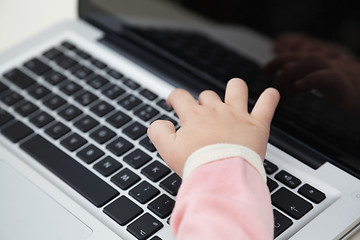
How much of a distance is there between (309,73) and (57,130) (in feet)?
0.85

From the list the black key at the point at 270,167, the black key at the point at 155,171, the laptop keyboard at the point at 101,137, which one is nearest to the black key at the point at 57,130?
the laptop keyboard at the point at 101,137

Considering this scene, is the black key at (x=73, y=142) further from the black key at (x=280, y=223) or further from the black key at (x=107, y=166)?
the black key at (x=280, y=223)

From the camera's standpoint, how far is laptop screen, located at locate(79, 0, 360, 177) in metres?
0.51

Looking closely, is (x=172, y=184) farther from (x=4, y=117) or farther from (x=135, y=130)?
(x=4, y=117)

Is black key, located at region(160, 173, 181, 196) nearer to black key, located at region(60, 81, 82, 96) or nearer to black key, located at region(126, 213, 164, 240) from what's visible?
black key, located at region(126, 213, 164, 240)

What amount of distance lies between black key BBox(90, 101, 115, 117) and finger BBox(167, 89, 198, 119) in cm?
9

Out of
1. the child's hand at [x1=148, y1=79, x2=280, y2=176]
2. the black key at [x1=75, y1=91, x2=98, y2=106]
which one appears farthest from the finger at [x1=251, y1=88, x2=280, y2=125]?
the black key at [x1=75, y1=91, x2=98, y2=106]

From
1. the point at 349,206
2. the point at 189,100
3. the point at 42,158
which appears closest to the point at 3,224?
the point at 42,158

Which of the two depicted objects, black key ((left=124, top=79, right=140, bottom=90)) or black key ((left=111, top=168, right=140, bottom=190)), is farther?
black key ((left=124, top=79, right=140, bottom=90))

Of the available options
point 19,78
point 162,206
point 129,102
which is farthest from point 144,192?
point 19,78

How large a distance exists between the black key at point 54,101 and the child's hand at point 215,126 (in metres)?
0.16

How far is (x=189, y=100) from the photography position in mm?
536

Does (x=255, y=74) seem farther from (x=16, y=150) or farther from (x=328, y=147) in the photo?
(x=16, y=150)

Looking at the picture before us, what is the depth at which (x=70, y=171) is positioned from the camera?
0.55 meters
